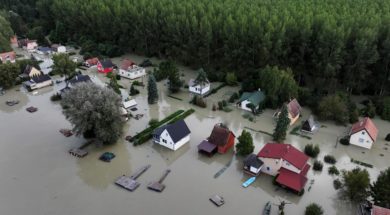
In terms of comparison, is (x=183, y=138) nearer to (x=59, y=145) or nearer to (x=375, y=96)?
(x=59, y=145)

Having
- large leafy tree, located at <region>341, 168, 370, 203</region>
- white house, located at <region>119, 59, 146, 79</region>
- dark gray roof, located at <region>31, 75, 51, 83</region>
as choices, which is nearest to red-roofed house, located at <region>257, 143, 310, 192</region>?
large leafy tree, located at <region>341, 168, 370, 203</region>

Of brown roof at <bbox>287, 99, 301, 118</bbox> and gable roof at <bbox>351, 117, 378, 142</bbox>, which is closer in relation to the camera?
gable roof at <bbox>351, 117, 378, 142</bbox>

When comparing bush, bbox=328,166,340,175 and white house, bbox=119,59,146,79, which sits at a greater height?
white house, bbox=119,59,146,79

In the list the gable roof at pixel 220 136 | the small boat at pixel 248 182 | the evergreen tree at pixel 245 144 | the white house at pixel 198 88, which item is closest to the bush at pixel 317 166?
the evergreen tree at pixel 245 144

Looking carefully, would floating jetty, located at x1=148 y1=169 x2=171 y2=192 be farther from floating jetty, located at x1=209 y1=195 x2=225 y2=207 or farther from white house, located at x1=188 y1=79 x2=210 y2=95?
white house, located at x1=188 y1=79 x2=210 y2=95

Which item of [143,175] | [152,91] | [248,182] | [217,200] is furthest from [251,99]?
[143,175]

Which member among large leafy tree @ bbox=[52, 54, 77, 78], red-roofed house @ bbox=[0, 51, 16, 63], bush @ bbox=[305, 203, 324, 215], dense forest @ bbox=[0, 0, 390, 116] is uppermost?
dense forest @ bbox=[0, 0, 390, 116]

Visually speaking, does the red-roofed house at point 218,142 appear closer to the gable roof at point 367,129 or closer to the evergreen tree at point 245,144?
the evergreen tree at point 245,144

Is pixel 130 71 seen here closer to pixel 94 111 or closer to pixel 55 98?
pixel 55 98
